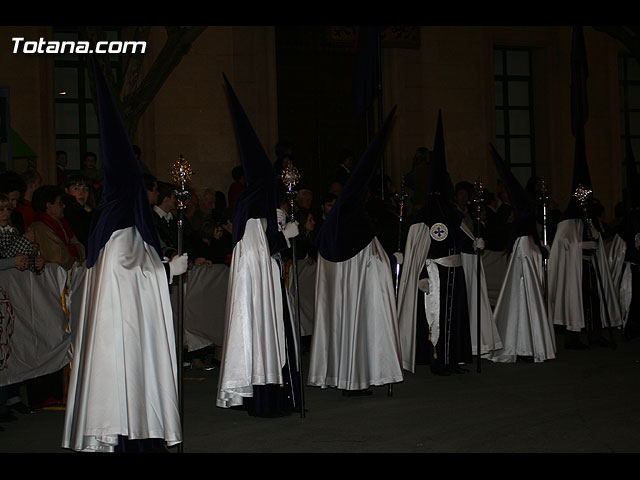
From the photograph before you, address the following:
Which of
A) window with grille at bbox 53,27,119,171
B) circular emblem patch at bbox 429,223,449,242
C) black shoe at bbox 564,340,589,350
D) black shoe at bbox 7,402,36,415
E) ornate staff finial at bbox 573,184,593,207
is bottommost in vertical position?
black shoe at bbox 7,402,36,415

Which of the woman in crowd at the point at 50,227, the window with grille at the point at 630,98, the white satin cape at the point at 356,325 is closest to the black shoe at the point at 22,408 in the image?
the woman in crowd at the point at 50,227

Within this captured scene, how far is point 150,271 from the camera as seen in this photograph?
633cm

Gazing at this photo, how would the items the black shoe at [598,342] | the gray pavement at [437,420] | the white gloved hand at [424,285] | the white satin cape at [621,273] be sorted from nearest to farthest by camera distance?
the gray pavement at [437,420] < the white gloved hand at [424,285] < the black shoe at [598,342] < the white satin cape at [621,273]

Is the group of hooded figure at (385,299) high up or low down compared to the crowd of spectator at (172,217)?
down

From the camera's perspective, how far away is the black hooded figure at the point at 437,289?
406 inches

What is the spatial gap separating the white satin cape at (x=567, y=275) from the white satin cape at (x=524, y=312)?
42.8 inches

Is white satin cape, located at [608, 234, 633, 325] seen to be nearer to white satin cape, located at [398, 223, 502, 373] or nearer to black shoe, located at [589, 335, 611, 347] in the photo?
black shoe, located at [589, 335, 611, 347]

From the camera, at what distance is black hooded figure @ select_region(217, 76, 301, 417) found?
7.84 metres

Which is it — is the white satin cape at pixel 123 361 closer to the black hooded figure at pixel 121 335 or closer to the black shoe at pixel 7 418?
the black hooded figure at pixel 121 335

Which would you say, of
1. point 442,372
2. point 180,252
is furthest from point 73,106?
point 180,252

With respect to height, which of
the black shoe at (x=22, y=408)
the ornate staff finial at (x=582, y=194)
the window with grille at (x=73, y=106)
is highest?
the window with grille at (x=73, y=106)

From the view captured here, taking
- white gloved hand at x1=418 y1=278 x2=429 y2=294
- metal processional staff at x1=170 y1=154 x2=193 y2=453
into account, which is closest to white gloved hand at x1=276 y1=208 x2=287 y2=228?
metal processional staff at x1=170 y1=154 x2=193 y2=453

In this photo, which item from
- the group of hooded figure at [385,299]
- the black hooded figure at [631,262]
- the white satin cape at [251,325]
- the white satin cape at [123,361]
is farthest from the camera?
Result: the black hooded figure at [631,262]

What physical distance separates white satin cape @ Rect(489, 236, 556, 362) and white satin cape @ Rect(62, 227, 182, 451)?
5933 mm
